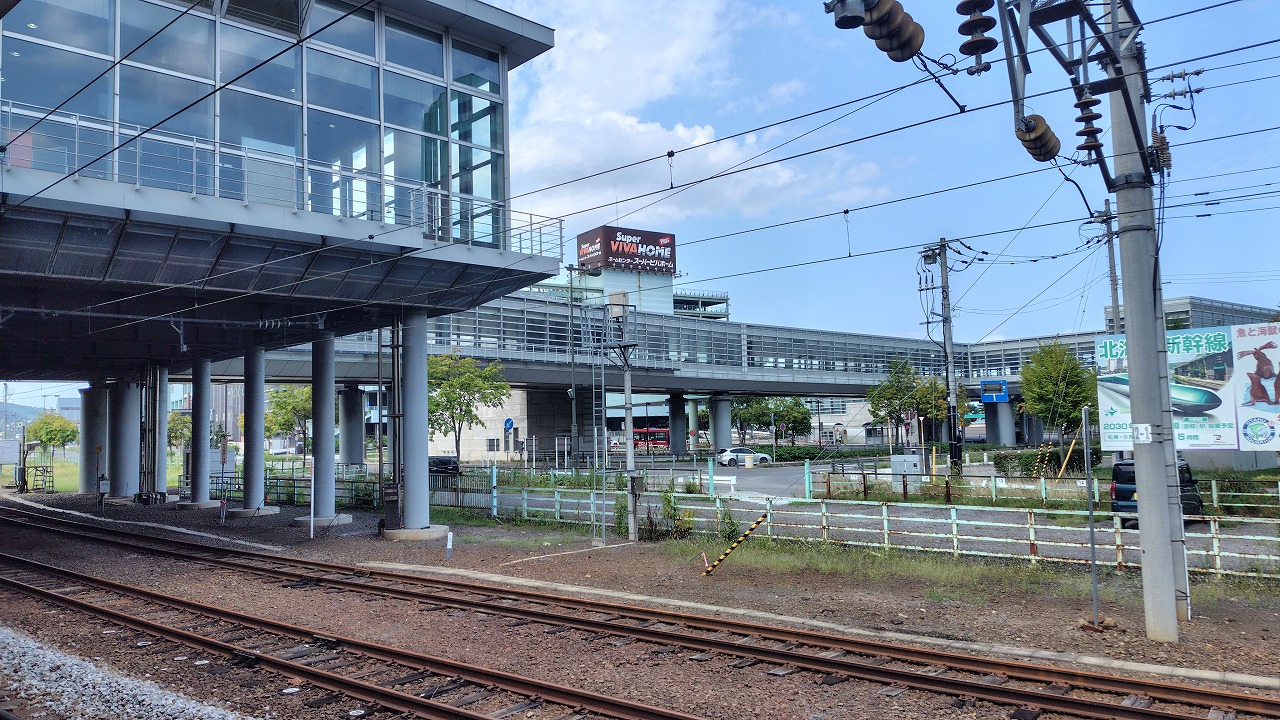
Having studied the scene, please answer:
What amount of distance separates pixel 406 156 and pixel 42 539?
15.9 meters

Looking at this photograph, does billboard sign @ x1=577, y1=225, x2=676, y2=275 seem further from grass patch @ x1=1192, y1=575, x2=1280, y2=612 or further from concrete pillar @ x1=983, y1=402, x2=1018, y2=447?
grass patch @ x1=1192, y1=575, x2=1280, y2=612

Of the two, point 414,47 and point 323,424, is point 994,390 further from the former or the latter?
point 414,47

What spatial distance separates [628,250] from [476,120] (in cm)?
7634

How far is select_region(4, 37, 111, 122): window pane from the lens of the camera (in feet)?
55.0

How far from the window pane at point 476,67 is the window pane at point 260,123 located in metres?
5.11

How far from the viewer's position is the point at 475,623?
40.6 ft

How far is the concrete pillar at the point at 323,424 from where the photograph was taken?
1083 inches

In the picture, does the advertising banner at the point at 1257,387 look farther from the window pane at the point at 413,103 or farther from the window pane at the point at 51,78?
the window pane at the point at 51,78

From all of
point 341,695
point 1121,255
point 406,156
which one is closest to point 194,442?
point 406,156

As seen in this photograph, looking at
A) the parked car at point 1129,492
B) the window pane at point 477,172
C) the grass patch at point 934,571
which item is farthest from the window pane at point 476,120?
the parked car at point 1129,492

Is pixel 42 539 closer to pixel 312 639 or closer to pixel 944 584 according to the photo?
pixel 312 639

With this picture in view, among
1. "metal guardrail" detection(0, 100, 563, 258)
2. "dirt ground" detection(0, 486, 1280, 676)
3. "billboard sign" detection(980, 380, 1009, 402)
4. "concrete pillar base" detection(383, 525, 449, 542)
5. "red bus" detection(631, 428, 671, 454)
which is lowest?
"dirt ground" detection(0, 486, 1280, 676)

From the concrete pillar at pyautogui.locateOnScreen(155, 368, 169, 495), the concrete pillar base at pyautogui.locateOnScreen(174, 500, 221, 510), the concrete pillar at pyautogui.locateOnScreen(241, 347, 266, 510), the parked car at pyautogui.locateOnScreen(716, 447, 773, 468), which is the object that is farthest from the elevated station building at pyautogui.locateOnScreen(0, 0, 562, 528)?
the parked car at pyautogui.locateOnScreen(716, 447, 773, 468)

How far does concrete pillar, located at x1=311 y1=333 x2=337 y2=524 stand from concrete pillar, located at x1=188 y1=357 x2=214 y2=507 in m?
10.1
